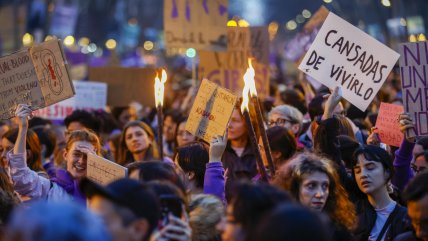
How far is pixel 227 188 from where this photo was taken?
7441mm

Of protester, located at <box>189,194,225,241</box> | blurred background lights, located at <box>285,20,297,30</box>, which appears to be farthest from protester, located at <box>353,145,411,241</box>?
blurred background lights, located at <box>285,20,297,30</box>

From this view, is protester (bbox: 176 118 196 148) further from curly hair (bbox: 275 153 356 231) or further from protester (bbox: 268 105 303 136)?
curly hair (bbox: 275 153 356 231)

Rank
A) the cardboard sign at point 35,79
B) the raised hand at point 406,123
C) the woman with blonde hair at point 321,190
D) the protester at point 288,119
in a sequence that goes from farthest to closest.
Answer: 1. the protester at point 288,119
2. the cardboard sign at point 35,79
3. the raised hand at point 406,123
4. the woman with blonde hair at point 321,190

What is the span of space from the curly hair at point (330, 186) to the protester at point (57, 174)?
1.58 meters

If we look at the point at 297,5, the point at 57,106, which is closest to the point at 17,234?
the point at 57,106

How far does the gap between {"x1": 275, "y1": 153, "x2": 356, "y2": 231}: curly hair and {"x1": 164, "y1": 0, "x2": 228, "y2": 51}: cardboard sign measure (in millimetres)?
7001

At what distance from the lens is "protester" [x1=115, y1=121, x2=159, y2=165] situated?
9.67m

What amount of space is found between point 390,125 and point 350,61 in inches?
23.9

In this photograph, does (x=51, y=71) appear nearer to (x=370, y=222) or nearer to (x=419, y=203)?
(x=370, y=222)

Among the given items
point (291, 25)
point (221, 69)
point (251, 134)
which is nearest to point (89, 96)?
point (221, 69)

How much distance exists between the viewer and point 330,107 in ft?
26.6

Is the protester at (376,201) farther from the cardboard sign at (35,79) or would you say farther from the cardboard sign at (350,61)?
the cardboard sign at (35,79)

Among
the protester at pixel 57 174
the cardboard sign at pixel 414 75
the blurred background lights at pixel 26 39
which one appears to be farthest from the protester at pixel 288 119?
the blurred background lights at pixel 26 39

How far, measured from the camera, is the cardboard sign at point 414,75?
25.1 feet
